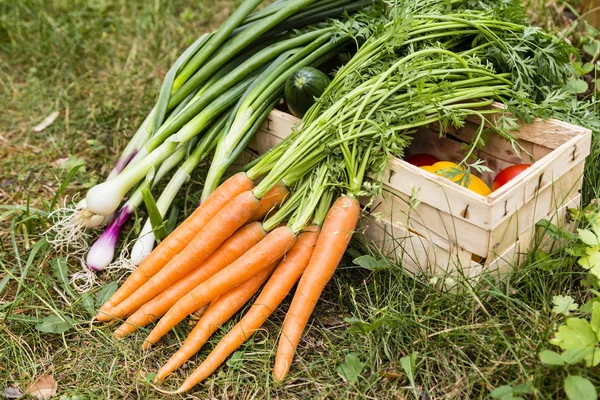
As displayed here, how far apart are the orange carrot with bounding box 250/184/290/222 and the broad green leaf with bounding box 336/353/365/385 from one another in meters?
0.55

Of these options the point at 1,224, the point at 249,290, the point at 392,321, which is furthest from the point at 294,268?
the point at 1,224

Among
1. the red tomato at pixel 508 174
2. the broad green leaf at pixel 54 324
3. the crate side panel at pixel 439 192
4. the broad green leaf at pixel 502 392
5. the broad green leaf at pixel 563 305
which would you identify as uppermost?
the crate side panel at pixel 439 192

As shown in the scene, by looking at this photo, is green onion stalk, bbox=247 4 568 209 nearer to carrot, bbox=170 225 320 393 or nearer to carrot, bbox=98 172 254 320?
carrot, bbox=98 172 254 320

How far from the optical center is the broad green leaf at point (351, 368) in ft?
5.79

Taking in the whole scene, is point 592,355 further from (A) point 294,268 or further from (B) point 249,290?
(B) point 249,290

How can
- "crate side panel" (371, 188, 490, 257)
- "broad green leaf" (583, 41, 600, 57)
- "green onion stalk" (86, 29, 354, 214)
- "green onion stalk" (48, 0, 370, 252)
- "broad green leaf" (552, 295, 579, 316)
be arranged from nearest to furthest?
"broad green leaf" (552, 295, 579, 316) < "crate side panel" (371, 188, 490, 257) < "green onion stalk" (86, 29, 354, 214) < "green onion stalk" (48, 0, 370, 252) < "broad green leaf" (583, 41, 600, 57)

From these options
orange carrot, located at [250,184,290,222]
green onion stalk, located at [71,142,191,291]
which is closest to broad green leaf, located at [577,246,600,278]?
orange carrot, located at [250,184,290,222]

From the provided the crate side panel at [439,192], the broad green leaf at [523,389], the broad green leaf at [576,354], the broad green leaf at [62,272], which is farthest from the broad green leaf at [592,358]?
the broad green leaf at [62,272]

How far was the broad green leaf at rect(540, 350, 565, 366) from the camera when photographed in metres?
1.55

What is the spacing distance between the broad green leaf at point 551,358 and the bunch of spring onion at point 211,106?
4.24 ft

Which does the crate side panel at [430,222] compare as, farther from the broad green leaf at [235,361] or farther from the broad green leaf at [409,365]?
the broad green leaf at [235,361]

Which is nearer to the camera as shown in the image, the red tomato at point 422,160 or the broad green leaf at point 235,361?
the broad green leaf at point 235,361

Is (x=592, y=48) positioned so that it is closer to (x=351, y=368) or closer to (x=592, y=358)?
(x=592, y=358)

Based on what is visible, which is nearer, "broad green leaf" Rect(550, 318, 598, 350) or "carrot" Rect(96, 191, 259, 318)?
"broad green leaf" Rect(550, 318, 598, 350)
